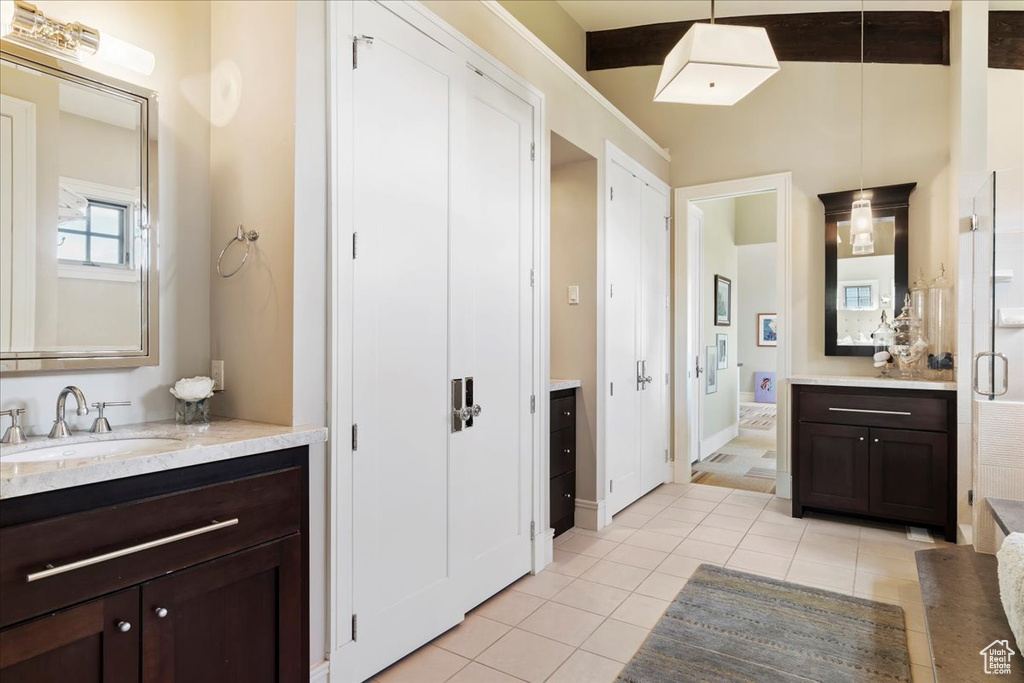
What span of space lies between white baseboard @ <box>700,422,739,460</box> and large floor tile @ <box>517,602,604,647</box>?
12.2ft

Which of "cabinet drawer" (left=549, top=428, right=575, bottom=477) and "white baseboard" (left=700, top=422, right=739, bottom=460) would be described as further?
"white baseboard" (left=700, top=422, right=739, bottom=460)

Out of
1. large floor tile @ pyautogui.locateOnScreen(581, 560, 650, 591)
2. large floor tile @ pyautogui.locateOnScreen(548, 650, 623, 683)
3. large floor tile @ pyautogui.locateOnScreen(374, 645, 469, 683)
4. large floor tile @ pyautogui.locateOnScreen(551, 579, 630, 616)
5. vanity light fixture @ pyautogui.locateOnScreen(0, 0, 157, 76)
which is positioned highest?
vanity light fixture @ pyautogui.locateOnScreen(0, 0, 157, 76)

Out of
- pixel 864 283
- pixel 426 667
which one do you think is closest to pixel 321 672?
pixel 426 667

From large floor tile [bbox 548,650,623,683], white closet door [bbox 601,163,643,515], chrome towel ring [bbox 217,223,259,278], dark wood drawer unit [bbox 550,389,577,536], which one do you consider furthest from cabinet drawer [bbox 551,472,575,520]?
chrome towel ring [bbox 217,223,259,278]

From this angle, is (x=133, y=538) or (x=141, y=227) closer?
(x=133, y=538)

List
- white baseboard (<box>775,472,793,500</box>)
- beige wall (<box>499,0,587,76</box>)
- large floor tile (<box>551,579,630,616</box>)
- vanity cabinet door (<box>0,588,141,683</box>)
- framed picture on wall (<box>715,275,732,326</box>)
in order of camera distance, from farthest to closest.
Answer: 1. framed picture on wall (<box>715,275,732,326</box>)
2. white baseboard (<box>775,472,793,500</box>)
3. beige wall (<box>499,0,587,76</box>)
4. large floor tile (<box>551,579,630,616</box>)
5. vanity cabinet door (<box>0,588,141,683</box>)

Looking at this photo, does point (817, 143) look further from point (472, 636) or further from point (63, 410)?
point (63, 410)

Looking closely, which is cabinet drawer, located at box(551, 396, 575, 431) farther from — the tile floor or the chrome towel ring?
the chrome towel ring

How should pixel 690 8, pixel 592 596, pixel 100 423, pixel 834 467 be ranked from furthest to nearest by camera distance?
1. pixel 690 8
2. pixel 834 467
3. pixel 592 596
4. pixel 100 423

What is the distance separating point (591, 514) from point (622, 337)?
1253 millimetres

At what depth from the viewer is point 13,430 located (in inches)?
61.0

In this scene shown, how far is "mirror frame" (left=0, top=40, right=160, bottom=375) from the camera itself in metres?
1.67

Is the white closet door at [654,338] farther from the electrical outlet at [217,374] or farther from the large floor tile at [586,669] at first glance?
the electrical outlet at [217,374]

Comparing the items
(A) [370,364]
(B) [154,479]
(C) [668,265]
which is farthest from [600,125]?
(B) [154,479]
